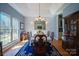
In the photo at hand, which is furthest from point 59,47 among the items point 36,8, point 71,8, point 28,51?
point 36,8

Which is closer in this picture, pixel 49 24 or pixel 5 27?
pixel 5 27

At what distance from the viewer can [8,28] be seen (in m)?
2.90

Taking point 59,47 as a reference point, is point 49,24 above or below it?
above

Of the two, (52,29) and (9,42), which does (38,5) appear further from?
(9,42)

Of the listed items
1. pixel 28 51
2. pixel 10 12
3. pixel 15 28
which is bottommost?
pixel 28 51

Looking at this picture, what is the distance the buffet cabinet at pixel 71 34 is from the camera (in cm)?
287

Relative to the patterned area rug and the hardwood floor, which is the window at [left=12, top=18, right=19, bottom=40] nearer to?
the patterned area rug

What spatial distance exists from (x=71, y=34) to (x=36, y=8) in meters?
0.94

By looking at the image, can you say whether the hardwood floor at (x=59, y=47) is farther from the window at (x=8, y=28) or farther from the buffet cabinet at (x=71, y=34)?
the window at (x=8, y=28)

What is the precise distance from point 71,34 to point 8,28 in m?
1.35

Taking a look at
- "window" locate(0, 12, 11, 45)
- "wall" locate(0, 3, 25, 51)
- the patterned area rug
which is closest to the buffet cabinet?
the patterned area rug

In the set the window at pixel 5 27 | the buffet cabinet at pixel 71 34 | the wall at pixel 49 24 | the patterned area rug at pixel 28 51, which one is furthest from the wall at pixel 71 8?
the window at pixel 5 27

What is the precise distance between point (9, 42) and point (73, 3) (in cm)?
158

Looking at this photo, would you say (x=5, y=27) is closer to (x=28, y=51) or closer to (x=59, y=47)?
(x=28, y=51)
